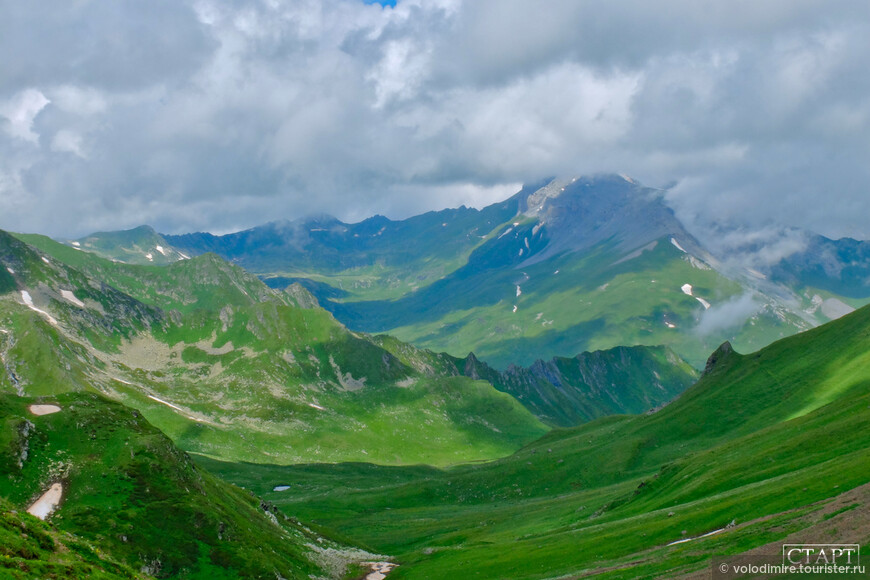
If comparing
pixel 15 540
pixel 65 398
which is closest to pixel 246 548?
pixel 65 398

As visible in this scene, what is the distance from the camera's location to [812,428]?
4245 inches

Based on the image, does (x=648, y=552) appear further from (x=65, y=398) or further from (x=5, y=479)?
(x=65, y=398)

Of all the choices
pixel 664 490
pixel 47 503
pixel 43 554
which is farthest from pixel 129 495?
pixel 664 490

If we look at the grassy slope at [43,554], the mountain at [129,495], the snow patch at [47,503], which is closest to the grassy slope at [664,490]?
the mountain at [129,495]

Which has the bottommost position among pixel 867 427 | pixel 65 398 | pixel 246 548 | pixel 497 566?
pixel 497 566

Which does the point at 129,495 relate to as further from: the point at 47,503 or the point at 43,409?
the point at 43,409

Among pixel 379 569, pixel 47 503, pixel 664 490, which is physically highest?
pixel 47 503

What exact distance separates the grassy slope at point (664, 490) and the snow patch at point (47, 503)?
5158cm

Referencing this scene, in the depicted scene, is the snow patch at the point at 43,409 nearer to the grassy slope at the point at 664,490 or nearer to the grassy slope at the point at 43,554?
the grassy slope at the point at 43,554

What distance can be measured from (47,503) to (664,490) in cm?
9275

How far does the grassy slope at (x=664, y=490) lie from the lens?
71.2 metres

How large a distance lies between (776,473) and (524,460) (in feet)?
366

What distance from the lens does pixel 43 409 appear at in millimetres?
91562

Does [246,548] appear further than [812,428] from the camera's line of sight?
No
